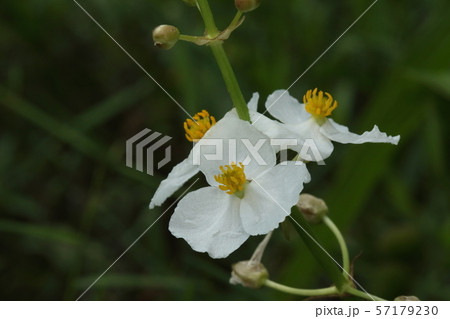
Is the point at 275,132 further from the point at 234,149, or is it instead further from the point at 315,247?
the point at 315,247

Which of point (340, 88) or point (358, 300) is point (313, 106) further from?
point (340, 88)

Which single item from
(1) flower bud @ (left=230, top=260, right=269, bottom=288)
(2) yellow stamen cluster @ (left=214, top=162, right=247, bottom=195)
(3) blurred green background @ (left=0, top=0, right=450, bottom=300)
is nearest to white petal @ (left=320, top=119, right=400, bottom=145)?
(2) yellow stamen cluster @ (left=214, top=162, right=247, bottom=195)

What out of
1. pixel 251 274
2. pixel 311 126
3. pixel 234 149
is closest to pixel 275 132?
pixel 234 149

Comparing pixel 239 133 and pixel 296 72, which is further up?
pixel 296 72

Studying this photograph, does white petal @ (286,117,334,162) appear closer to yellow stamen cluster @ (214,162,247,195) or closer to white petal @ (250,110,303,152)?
white petal @ (250,110,303,152)

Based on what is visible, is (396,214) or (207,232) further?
(396,214)
